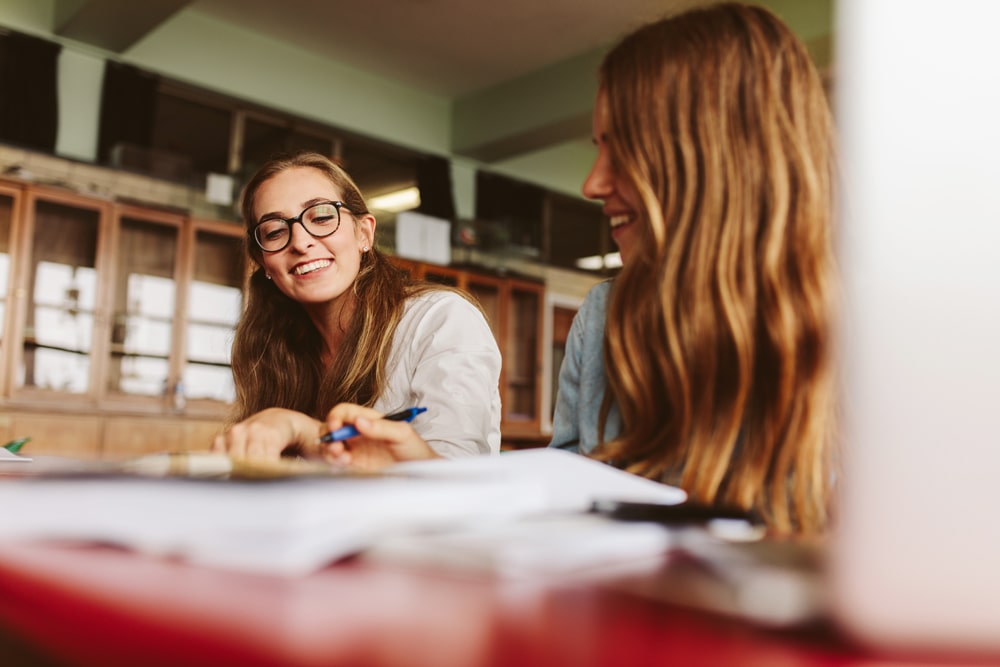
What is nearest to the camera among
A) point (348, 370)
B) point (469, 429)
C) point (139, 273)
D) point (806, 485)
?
point (806, 485)

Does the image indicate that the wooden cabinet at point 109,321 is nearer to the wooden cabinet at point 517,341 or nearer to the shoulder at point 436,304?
the wooden cabinet at point 517,341

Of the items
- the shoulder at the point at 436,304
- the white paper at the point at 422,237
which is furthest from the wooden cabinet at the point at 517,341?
the shoulder at the point at 436,304

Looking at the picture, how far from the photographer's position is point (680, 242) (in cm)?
73

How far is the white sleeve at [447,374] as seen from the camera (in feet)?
3.99

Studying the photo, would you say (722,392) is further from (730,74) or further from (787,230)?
(730,74)

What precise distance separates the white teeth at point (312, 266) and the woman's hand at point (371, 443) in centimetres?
67

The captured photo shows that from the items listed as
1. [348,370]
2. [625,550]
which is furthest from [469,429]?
[625,550]

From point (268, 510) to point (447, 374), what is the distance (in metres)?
0.98

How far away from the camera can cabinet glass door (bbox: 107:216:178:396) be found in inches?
160

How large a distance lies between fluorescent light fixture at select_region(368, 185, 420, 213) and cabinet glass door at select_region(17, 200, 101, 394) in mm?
2098

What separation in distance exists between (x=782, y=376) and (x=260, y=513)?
47 centimetres

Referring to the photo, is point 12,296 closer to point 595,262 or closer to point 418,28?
point 418,28

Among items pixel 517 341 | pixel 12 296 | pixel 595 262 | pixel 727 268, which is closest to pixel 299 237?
pixel 727 268

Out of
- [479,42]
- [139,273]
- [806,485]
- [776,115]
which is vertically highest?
[479,42]
